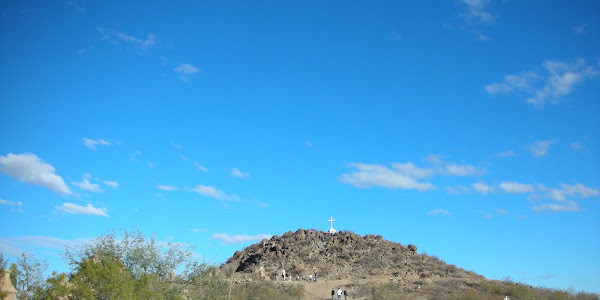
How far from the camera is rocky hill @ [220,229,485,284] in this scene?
2340 inches

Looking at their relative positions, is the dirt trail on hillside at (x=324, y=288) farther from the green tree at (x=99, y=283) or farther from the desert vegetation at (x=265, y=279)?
the green tree at (x=99, y=283)

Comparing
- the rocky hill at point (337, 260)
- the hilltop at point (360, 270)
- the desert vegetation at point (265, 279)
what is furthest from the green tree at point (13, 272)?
the rocky hill at point (337, 260)

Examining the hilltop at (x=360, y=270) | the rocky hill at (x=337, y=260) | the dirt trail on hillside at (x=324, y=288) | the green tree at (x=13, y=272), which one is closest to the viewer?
the green tree at (x=13, y=272)

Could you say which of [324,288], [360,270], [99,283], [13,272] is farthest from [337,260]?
[99,283]

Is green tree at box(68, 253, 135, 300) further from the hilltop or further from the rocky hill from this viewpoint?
the rocky hill

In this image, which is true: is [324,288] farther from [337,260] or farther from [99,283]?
[99,283]

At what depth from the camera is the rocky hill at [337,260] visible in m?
59.4

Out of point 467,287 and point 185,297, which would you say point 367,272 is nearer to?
point 467,287

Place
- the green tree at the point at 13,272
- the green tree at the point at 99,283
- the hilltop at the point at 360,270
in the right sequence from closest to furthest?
1. the green tree at the point at 99,283
2. the green tree at the point at 13,272
3. the hilltop at the point at 360,270

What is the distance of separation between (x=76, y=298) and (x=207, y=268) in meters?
9.04

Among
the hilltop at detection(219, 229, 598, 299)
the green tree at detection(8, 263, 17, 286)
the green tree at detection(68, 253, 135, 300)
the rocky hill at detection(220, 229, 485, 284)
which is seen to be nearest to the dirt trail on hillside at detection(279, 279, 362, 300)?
the hilltop at detection(219, 229, 598, 299)

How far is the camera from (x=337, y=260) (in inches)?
2643

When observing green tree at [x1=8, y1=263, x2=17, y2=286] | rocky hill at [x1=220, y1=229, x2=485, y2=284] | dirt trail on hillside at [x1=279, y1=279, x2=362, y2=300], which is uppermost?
rocky hill at [x1=220, y1=229, x2=485, y2=284]

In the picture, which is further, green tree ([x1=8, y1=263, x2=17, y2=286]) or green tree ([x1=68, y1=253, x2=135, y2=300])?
green tree ([x1=8, y1=263, x2=17, y2=286])
